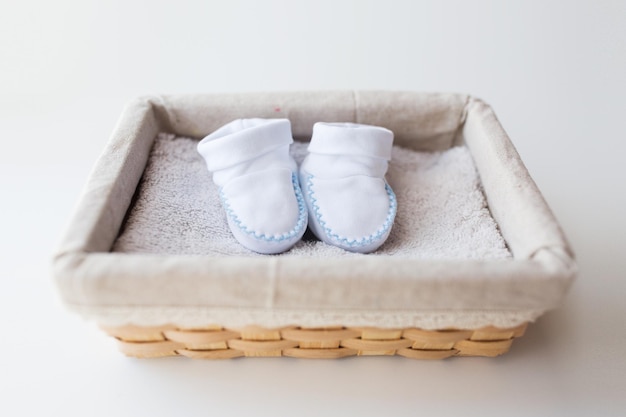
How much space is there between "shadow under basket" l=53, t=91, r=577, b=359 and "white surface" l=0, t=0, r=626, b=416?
1.8 inches

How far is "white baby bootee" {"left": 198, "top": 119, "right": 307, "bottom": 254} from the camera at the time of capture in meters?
0.75

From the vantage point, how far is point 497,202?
77 cm

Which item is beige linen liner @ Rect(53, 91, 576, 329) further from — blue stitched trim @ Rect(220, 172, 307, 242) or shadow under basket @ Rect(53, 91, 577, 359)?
blue stitched trim @ Rect(220, 172, 307, 242)

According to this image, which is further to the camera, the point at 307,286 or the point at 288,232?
the point at 288,232

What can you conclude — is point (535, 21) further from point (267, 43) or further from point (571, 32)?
point (267, 43)

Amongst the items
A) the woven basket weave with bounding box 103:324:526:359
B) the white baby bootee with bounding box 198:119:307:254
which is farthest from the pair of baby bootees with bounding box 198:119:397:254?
the woven basket weave with bounding box 103:324:526:359

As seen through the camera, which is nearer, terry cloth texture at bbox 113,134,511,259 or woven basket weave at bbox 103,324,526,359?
woven basket weave at bbox 103,324,526,359

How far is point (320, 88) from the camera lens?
1.25 metres

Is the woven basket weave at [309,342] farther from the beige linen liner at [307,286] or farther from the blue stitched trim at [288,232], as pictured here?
the blue stitched trim at [288,232]

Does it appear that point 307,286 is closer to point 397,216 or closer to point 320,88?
point 397,216

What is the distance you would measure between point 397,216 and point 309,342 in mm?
267

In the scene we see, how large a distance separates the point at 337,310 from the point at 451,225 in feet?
0.93

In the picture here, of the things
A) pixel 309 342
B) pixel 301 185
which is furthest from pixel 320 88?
pixel 309 342

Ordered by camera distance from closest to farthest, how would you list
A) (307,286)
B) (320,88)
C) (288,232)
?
(307,286), (288,232), (320,88)
